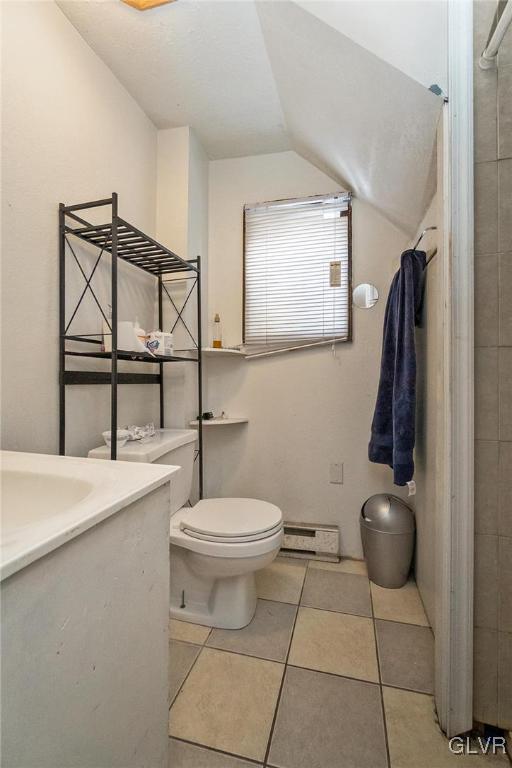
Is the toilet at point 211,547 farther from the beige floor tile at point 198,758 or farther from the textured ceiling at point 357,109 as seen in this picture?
the textured ceiling at point 357,109

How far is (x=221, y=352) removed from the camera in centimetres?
185

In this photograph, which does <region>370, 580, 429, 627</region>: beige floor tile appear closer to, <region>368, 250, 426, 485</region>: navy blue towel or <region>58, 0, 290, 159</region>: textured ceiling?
<region>368, 250, 426, 485</region>: navy blue towel

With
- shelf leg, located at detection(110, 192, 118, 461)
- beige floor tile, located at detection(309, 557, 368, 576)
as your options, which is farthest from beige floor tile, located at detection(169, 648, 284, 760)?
shelf leg, located at detection(110, 192, 118, 461)

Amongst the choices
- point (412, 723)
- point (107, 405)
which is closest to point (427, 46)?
point (107, 405)

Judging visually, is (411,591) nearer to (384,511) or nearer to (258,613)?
(384,511)

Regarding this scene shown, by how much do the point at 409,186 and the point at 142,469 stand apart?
4.92 feet

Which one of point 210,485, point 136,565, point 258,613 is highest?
point 136,565

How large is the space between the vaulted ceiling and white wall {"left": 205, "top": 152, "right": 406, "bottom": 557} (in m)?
0.17

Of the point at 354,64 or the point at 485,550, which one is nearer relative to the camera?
the point at 485,550

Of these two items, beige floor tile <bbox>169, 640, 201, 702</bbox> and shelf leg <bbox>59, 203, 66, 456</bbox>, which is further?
shelf leg <bbox>59, 203, 66, 456</bbox>

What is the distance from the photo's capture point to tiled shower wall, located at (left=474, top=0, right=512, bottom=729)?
903mm

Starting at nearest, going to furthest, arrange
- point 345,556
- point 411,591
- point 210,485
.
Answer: point 411,591 < point 345,556 < point 210,485

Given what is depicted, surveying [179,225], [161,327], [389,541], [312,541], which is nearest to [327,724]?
[389,541]

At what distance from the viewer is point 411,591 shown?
158 cm
